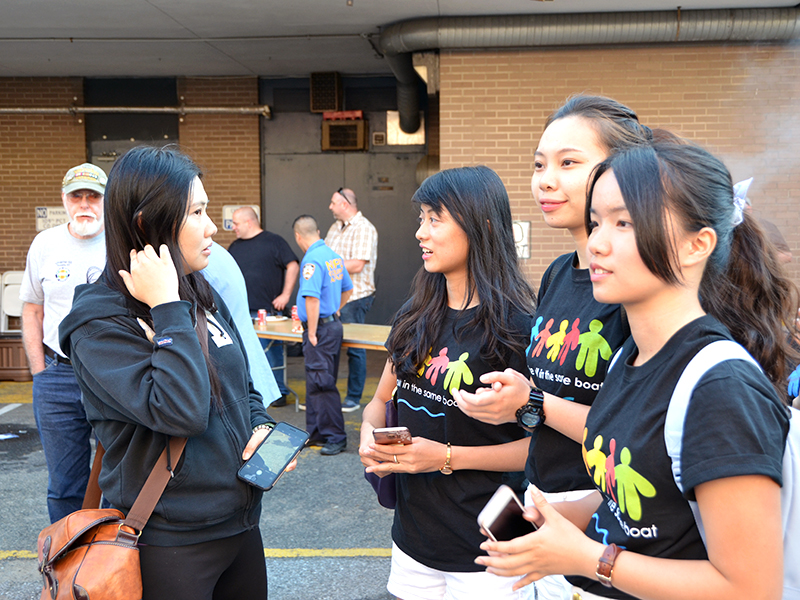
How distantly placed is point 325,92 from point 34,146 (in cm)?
493

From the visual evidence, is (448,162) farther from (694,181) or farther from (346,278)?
(694,181)

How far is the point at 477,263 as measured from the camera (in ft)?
6.78

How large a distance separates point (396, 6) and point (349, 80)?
3757mm

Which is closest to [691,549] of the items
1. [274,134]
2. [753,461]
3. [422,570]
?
[753,461]

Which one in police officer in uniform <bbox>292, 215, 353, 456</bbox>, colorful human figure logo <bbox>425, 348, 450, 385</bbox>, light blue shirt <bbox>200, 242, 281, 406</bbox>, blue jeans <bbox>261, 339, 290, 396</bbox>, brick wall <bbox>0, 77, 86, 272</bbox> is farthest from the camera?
brick wall <bbox>0, 77, 86, 272</bbox>

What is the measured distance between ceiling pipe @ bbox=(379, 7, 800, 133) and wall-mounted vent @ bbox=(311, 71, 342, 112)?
3214mm

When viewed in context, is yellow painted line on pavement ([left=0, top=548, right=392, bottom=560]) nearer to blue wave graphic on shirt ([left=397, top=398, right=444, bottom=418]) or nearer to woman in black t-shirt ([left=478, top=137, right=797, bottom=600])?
blue wave graphic on shirt ([left=397, top=398, right=444, bottom=418])

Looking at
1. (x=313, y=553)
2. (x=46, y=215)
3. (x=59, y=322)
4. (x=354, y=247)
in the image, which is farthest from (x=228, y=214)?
(x=313, y=553)

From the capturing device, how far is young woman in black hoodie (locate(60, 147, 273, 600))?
1.61 meters

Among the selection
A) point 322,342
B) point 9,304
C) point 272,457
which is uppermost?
point 272,457

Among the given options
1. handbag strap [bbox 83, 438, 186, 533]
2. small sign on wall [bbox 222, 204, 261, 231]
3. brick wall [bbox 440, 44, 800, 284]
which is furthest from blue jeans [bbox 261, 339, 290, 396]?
handbag strap [bbox 83, 438, 186, 533]

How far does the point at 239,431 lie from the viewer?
6.11 ft

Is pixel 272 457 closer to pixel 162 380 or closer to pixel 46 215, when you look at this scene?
pixel 162 380

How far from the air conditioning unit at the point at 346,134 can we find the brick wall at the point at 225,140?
1.16 m
